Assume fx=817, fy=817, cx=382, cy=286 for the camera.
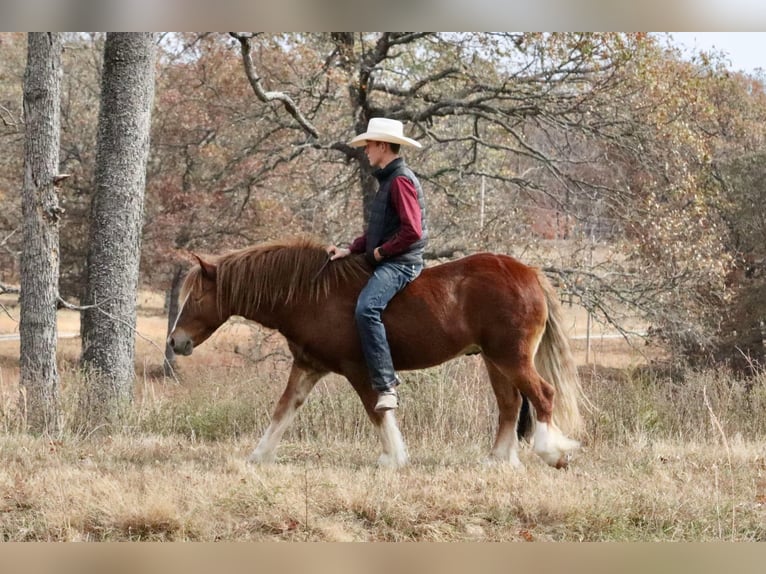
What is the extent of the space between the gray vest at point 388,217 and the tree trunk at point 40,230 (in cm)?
346

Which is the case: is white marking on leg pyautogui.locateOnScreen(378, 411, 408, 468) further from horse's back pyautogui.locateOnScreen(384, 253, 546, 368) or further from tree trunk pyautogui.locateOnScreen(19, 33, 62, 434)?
tree trunk pyautogui.locateOnScreen(19, 33, 62, 434)

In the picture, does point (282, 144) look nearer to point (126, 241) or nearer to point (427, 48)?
point (427, 48)

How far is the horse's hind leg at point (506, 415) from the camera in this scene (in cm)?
631

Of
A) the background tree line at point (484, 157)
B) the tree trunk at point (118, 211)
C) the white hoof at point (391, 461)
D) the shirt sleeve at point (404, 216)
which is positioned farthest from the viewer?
the background tree line at point (484, 157)

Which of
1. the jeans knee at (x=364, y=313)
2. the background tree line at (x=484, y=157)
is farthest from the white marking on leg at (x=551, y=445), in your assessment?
the background tree line at (x=484, y=157)

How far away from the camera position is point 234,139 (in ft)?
56.2

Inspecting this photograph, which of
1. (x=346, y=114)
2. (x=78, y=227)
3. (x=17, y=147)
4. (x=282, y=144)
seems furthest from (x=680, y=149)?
(x=17, y=147)

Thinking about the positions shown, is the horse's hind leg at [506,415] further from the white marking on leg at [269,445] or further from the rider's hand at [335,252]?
the white marking on leg at [269,445]

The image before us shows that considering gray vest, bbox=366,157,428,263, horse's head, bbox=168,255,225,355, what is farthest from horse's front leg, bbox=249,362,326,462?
gray vest, bbox=366,157,428,263

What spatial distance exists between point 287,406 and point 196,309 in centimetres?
103

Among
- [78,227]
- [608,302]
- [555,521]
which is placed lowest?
[555,521]

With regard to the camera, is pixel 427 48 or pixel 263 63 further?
pixel 263 63

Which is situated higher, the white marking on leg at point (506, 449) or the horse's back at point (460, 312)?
the horse's back at point (460, 312)

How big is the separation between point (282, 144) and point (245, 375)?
7.53 meters
